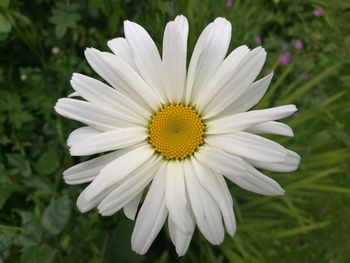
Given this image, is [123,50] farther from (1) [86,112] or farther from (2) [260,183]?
(2) [260,183]

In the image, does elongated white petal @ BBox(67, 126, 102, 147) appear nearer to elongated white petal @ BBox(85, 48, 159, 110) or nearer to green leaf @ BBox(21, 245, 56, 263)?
elongated white petal @ BBox(85, 48, 159, 110)

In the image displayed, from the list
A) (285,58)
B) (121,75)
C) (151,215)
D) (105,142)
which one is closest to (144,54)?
(121,75)

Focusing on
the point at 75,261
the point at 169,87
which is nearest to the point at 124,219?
the point at 75,261

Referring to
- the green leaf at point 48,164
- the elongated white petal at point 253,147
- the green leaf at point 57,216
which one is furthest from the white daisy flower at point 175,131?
the green leaf at point 48,164

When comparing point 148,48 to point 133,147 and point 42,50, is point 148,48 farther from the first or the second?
point 42,50

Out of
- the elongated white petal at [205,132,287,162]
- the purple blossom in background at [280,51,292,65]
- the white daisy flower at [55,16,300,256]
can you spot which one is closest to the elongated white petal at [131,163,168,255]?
the white daisy flower at [55,16,300,256]

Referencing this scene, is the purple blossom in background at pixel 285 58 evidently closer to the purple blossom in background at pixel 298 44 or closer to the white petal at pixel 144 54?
the purple blossom in background at pixel 298 44
